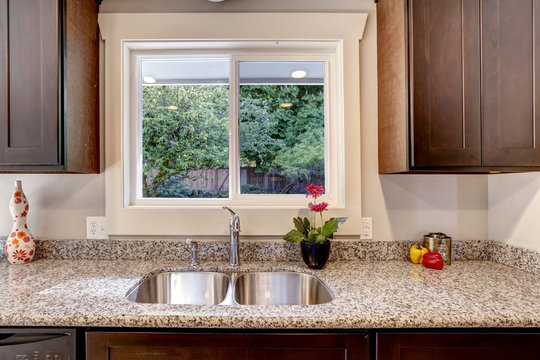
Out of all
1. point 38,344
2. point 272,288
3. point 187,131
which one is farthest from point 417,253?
point 38,344

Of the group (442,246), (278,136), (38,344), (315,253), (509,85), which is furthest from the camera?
(278,136)

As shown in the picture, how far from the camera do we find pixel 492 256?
152 cm

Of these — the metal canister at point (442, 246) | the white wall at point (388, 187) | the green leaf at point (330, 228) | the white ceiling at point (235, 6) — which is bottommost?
the metal canister at point (442, 246)

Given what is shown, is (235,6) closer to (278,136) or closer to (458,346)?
(278,136)

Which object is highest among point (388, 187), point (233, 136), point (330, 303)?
point (233, 136)

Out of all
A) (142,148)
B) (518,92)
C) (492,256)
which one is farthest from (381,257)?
(142,148)

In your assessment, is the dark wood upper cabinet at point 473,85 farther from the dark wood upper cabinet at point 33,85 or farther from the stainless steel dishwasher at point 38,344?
the dark wood upper cabinet at point 33,85

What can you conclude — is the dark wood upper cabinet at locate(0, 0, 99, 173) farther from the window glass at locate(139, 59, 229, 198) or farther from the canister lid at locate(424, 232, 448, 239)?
the canister lid at locate(424, 232, 448, 239)

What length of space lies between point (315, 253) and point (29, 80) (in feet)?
4.82

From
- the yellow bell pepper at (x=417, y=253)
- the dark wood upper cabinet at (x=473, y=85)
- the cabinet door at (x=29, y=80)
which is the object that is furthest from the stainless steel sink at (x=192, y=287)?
the dark wood upper cabinet at (x=473, y=85)

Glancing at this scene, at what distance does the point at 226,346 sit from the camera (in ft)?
3.08

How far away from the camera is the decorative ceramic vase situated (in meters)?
1.44

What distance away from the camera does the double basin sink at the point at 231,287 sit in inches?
54.2

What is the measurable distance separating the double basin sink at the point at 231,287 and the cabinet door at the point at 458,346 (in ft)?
1.57
